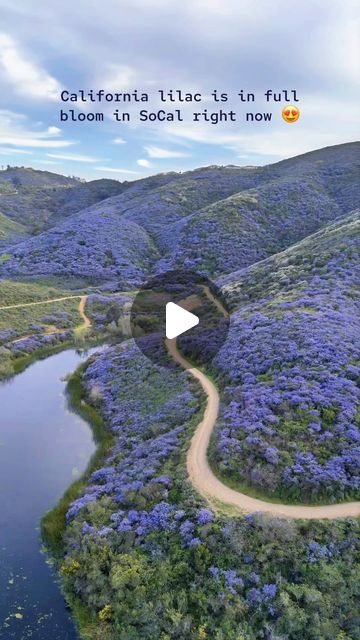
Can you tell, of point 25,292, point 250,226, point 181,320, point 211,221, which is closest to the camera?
point 181,320

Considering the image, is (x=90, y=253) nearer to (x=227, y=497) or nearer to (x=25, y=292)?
(x=25, y=292)

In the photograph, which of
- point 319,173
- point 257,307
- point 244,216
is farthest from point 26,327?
point 319,173

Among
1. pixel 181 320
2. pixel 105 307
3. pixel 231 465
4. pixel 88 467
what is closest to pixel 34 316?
pixel 105 307

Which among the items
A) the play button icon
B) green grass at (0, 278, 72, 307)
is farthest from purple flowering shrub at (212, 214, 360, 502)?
green grass at (0, 278, 72, 307)

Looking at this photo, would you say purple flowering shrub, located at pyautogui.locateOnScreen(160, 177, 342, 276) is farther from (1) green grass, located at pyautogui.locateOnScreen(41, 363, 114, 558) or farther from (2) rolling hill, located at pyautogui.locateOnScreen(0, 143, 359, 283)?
(1) green grass, located at pyautogui.locateOnScreen(41, 363, 114, 558)

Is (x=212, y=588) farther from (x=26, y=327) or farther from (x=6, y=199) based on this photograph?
(x=6, y=199)

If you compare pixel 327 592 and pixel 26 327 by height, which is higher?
pixel 26 327
